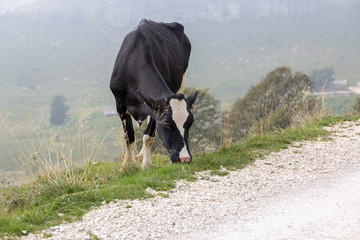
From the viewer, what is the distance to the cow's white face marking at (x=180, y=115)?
23.2ft

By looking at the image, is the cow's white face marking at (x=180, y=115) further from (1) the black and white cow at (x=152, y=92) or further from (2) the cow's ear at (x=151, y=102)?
(2) the cow's ear at (x=151, y=102)

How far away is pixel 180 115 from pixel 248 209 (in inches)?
93.1

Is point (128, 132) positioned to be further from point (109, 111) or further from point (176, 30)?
point (109, 111)

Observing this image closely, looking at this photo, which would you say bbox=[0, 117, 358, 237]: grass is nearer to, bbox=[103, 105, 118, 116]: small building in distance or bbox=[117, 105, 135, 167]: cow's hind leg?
bbox=[117, 105, 135, 167]: cow's hind leg

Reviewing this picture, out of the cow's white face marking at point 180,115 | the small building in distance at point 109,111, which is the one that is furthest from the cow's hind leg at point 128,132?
the small building in distance at point 109,111

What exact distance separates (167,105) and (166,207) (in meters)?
2.27

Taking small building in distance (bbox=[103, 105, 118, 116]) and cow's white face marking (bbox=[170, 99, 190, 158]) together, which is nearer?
cow's white face marking (bbox=[170, 99, 190, 158])

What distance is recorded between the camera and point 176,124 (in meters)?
7.07

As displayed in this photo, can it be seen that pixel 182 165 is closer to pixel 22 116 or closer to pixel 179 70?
pixel 179 70

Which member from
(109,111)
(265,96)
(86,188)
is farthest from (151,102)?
(109,111)

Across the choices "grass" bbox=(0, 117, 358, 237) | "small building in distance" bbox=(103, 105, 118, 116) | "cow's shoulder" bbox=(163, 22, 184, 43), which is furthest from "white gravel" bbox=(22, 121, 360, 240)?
"small building in distance" bbox=(103, 105, 118, 116)

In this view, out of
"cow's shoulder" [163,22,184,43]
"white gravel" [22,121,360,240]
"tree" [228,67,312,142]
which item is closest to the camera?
"white gravel" [22,121,360,240]

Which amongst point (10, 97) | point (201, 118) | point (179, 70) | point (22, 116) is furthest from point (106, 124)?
point (179, 70)

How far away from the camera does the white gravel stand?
184 inches
